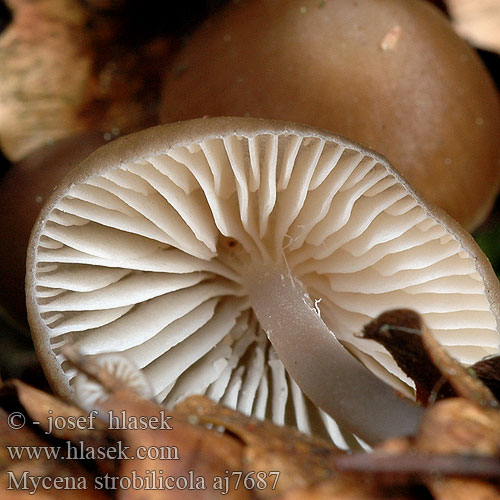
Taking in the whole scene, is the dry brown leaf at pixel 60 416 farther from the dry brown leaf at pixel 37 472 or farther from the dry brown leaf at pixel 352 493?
the dry brown leaf at pixel 352 493

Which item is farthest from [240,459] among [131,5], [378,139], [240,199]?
[131,5]

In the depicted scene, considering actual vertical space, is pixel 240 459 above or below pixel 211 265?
below

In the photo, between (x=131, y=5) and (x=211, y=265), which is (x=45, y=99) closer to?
(x=131, y=5)

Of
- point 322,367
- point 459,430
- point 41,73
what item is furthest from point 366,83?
point 459,430

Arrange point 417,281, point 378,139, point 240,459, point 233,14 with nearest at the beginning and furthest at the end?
1. point 240,459
2. point 417,281
3. point 378,139
4. point 233,14

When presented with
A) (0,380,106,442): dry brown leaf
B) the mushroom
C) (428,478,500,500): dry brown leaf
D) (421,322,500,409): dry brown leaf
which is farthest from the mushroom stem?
(0,380,106,442): dry brown leaf

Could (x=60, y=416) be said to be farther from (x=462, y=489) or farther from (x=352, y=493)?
(x=462, y=489)

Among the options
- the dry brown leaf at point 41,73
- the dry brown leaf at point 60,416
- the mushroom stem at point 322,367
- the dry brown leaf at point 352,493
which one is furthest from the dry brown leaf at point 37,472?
the dry brown leaf at point 41,73
